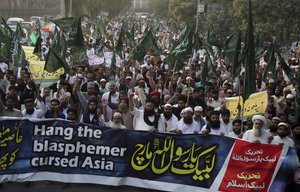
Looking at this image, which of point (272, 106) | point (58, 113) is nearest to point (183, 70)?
point (272, 106)

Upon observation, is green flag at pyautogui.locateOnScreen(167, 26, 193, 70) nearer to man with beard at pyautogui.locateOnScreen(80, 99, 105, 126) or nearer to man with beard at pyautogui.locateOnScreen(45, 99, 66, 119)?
man with beard at pyautogui.locateOnScreen(45, 99, 66, 119)

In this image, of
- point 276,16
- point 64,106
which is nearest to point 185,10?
point 276,16

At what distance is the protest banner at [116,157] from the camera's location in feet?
24.7

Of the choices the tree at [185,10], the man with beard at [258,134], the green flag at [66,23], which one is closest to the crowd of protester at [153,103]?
the man with beard at [258,134]

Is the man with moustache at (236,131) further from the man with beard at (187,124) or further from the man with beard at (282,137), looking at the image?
the man with beard at (282,137)

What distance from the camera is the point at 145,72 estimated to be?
13617 millimetres

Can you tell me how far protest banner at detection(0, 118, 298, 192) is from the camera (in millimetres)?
7527

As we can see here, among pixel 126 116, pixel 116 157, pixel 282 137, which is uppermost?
pixel 282 137

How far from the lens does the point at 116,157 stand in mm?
7719

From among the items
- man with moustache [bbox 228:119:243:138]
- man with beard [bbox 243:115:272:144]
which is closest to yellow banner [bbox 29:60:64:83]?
man with moustache [bbox 228:119:243:138]

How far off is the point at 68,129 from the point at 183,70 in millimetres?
6450

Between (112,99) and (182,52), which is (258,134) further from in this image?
(182,52)

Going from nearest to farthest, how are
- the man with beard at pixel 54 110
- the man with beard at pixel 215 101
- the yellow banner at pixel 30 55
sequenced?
the man with beard at pixel 54 110, the man with beard at pixel 215 101, the yellow banner at pixel 30 55

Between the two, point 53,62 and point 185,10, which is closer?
point 53,62
